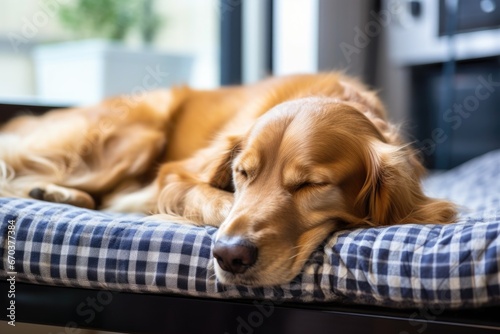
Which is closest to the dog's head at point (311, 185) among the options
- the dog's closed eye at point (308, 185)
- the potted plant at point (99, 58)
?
the dog's closed eye at point (308, 185)

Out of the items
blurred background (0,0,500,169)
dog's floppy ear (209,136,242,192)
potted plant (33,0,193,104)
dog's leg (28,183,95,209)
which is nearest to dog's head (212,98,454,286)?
dog's floppy ear (209,136,242,192)

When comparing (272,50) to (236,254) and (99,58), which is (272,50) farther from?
(236,254)

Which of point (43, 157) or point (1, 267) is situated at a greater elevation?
point (43, 157)

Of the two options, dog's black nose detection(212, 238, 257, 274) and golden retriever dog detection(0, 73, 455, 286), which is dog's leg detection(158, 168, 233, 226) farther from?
dog's black nose detection(212, 238, 257, 274)

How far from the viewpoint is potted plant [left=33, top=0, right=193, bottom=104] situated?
3.51 m

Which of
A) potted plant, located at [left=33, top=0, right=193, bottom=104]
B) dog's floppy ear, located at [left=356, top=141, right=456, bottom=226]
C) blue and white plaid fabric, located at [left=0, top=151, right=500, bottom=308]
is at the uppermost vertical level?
potted plant, located at [left=33, top=0, right=193, bottom=104]

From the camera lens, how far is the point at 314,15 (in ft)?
14.3

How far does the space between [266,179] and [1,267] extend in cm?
66

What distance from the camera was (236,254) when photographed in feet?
4.17

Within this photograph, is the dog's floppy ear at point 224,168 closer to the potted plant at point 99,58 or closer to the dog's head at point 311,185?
the dog's head at point 311,185

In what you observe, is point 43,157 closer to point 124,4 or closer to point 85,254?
point 85,254

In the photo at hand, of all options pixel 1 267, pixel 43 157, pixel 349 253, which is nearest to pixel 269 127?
pixel 349 253

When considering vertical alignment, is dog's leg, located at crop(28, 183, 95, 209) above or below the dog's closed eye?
below

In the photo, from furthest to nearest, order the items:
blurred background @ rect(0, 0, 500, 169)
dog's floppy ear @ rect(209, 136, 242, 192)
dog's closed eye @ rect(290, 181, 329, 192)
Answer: blurred background @ rect(0, 0, 500, 169)
dog's floppy ear @ rect(209, 136, 242, 192)
dog's closed eye @ rect(290, 181, 329, 192)
